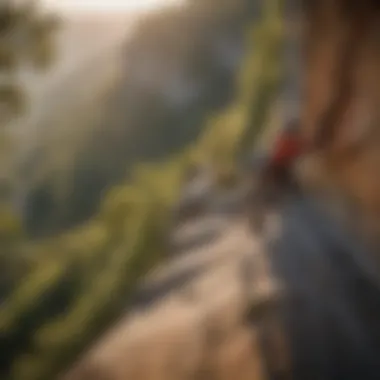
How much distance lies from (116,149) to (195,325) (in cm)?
31

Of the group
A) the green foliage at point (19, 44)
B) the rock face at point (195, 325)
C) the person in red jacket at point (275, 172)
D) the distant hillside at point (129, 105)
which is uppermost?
the green foliage at point (19, 44)

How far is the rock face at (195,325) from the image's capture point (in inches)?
47.0

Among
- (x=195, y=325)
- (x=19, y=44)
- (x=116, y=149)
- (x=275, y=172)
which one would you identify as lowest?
(x=195, y=325)

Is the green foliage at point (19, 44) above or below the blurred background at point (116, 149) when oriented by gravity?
above

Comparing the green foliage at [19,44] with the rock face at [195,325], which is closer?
the rock face at [195,325]

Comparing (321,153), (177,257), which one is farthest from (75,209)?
(321,153)

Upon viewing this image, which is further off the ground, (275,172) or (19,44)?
(19,44)

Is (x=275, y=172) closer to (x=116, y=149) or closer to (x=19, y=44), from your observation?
(x=116, y=149)

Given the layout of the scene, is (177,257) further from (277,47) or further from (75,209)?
(277,47)

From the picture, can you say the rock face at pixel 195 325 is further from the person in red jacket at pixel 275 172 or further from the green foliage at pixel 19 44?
the green foliage at pixel 19 44

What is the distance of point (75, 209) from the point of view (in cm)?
126

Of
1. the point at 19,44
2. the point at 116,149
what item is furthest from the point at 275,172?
the point at 19,44

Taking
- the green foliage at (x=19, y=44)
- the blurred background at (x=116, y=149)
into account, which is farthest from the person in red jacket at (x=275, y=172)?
the green foliage at (x=19, y=44)

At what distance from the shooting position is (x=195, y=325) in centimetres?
122
